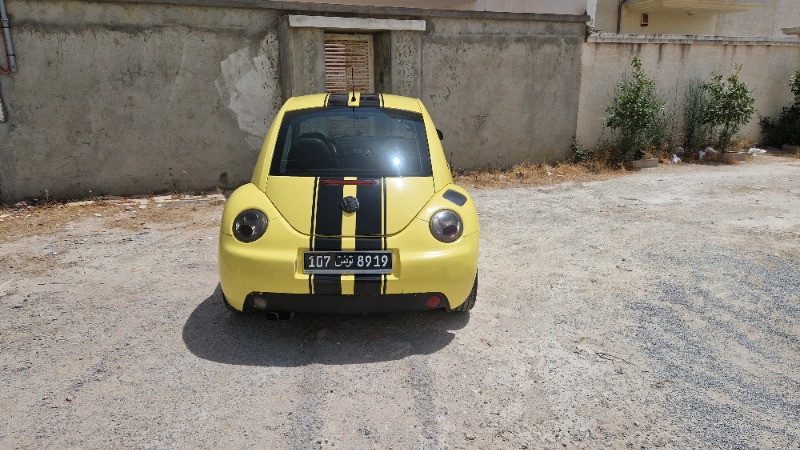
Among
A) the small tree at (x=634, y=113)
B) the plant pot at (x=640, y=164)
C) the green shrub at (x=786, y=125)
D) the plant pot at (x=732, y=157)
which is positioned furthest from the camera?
the green shrub at (x=786, y=125)

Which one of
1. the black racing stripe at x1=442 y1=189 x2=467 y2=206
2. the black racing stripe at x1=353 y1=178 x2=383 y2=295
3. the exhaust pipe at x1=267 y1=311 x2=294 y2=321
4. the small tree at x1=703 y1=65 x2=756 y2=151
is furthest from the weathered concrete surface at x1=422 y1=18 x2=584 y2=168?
the exhaust pipe at x1=267 y1=311 x2=294 y2=321

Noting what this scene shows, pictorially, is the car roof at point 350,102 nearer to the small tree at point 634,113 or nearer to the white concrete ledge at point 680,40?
the small tree at point 634,113

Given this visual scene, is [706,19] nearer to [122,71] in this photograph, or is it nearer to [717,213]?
[717,213]

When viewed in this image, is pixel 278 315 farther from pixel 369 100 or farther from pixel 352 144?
pixel 369 100

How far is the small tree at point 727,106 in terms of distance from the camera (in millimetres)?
10508

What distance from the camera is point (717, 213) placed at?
6.72 metres

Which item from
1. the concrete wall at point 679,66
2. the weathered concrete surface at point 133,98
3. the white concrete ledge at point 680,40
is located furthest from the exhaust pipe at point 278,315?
the white concrete ledge at point 680,40

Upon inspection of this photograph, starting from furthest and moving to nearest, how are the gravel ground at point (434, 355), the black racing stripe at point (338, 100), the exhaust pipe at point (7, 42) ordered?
the exhaust pipe at point (7, 42) < the black racing stripe at point (338, 100) < the gravel ground at point (434, 355)

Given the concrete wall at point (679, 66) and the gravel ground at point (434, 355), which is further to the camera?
the concrete wall at point (679, 66)

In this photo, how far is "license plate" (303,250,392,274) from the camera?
314 cm

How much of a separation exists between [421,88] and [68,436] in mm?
7258

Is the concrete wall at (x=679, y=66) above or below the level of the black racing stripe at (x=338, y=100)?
above

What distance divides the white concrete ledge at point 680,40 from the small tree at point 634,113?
1.48 feet

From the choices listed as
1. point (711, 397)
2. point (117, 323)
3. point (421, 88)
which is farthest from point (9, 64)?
point (711, 397)
